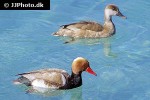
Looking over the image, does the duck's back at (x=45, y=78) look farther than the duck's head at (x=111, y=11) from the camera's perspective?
No

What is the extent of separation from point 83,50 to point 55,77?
6.73ft

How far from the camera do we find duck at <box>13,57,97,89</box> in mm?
10297

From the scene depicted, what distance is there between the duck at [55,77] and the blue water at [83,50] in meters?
0.13

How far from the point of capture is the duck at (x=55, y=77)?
10297 mm

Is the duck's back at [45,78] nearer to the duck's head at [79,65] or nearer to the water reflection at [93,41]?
the duck's head at [79,65]

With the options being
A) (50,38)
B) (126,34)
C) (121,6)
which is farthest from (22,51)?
(121,6)

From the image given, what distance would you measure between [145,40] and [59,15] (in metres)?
2.44

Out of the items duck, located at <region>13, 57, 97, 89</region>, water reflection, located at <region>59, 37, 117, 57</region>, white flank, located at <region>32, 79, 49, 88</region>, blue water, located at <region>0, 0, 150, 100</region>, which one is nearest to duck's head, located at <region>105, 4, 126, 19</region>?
blue water, located at <region>0, 0, 150, 100</region>

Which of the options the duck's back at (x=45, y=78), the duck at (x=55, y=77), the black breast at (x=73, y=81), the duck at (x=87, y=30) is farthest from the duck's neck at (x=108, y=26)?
the duck's back at (x=45, y=78)

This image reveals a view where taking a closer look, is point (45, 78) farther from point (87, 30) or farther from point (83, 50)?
point (87, 30)

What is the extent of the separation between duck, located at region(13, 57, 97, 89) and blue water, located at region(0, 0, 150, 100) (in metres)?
0.13

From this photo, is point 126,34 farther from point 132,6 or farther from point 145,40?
point 132,6

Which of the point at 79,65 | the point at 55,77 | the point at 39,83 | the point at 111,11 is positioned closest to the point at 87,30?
the point at 111,11

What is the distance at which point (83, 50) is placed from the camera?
12242 millimetres
